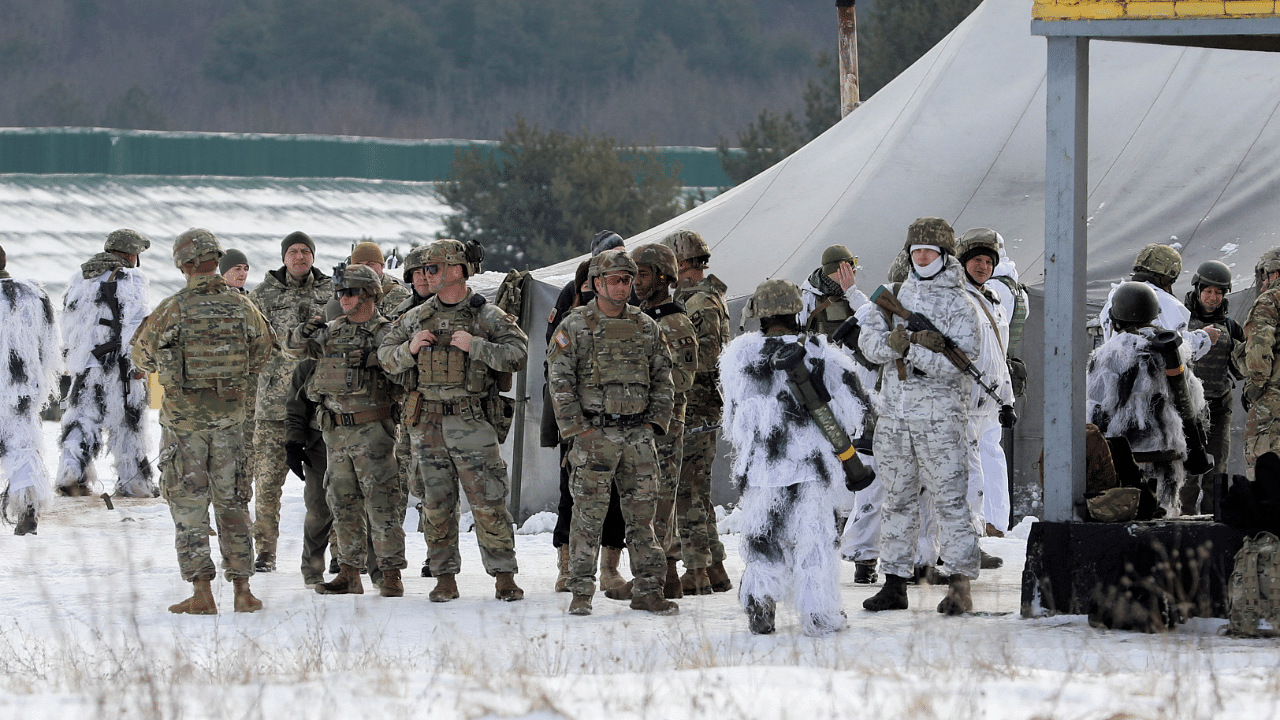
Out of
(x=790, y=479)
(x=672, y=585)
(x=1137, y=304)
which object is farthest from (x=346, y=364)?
(x=1137, y=304)

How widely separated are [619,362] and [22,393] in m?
5.10

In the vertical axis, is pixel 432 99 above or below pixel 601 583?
above

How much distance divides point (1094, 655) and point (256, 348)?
4.07 metres

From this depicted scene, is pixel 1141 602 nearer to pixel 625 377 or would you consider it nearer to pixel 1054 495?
pixel 1054 495

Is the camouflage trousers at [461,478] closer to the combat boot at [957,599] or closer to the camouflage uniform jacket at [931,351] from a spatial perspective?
the camouflage uniform jacket at [931,351]

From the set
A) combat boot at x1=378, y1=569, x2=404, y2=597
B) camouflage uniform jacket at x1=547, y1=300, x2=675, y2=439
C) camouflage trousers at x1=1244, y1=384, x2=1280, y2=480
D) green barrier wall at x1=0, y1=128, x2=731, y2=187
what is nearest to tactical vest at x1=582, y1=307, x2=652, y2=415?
camouflage uniform jacket at x1=547, y1=300, x2=675, y2=439

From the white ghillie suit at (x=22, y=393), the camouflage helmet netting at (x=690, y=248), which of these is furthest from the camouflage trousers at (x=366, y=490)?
the white ghillie suit at (x=22, y=393)

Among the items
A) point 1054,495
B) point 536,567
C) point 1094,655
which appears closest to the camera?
point 1094,655

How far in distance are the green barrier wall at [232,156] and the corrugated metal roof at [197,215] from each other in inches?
48.2

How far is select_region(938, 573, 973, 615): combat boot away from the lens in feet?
24.1

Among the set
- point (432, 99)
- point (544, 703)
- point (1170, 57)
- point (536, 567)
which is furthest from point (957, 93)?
point (432, 99)

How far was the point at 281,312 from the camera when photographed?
364 inches

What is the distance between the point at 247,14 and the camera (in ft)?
246

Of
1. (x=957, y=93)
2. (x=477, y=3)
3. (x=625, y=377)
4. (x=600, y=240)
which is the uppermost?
(x=477, y=3)
